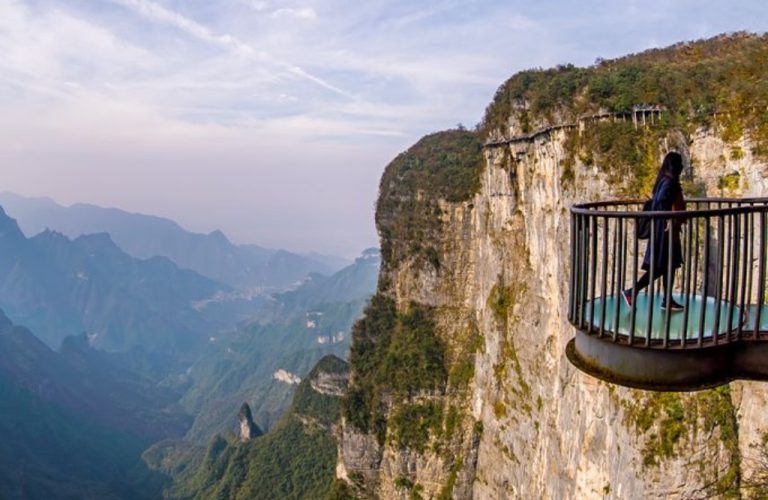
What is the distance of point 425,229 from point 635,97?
20.0 m

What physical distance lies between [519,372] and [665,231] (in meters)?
21.1

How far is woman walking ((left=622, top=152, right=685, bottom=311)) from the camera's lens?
12.2 feet

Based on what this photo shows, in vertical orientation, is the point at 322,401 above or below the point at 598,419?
below

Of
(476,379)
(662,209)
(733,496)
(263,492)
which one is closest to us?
(662,209)

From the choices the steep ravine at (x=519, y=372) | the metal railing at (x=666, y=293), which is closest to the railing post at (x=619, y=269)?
the metal railing at (x=666, y=293)

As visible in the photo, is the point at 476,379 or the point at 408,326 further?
the point at 408,326

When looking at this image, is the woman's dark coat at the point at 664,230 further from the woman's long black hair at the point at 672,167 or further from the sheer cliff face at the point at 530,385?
the sheer cliff face at the point at 530,385

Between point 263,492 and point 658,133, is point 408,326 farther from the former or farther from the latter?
point 263,492

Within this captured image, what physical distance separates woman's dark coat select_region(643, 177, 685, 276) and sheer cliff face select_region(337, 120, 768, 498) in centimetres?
1211

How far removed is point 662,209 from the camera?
3.89m

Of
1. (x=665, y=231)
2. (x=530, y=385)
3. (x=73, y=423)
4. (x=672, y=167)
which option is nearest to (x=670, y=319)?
(x=665, y=231)

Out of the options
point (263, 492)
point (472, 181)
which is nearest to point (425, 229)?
point (472, 181)

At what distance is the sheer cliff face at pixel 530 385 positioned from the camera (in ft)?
46.4

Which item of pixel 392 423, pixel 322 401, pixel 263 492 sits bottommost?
pixel 263 492
